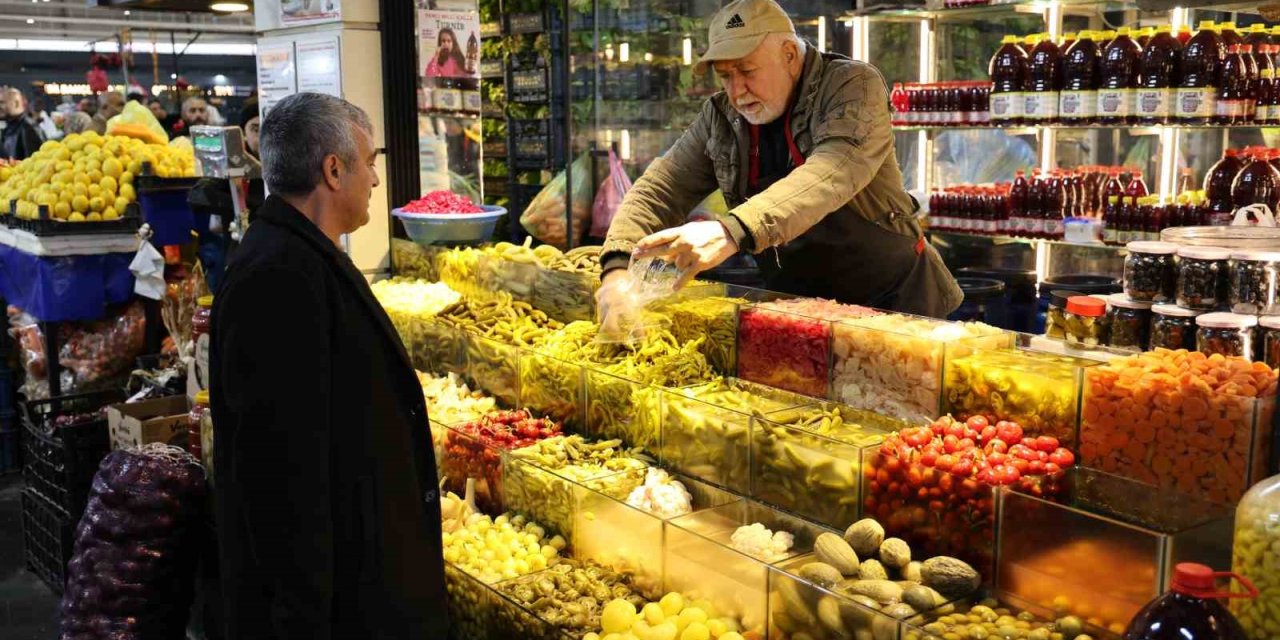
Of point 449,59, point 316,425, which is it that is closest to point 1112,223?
point 449,59

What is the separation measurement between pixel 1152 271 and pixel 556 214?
10.2 feet

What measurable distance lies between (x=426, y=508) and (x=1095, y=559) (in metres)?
1.23

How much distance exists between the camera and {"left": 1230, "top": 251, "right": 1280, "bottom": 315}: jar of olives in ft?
7.34

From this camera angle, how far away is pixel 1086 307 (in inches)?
97.3

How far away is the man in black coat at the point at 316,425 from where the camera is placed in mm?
1977

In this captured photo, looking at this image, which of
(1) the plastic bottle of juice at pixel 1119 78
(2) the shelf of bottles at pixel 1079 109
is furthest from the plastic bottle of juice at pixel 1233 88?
(1) the plastic bottle of juice at pixel 1119 78

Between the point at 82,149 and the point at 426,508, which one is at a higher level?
the point at 82,149

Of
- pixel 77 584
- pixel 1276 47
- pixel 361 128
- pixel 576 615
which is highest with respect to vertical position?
pixel 1276 47

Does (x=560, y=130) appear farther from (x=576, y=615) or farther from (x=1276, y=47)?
(x=576, y=615)

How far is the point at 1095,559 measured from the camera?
6.20 ft

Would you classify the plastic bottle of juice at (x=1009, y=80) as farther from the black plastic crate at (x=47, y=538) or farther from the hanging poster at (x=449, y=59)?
the black plastic crate at (x=47, y=538)

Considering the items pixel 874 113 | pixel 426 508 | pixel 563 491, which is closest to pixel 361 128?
pixel 426 508

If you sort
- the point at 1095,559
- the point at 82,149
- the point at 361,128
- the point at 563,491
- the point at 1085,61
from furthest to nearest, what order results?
1. the point at 82,149
2. the point at 1085,61
3. the point at 563,491
4. the point at 361,128
5. the point at 1095,559

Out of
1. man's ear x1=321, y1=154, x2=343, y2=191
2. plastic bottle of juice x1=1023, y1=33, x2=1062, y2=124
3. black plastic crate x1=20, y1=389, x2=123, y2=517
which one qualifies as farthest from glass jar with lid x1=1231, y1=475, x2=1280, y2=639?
black plastic crate x1=20, y1=389, x2=123, y2=517
